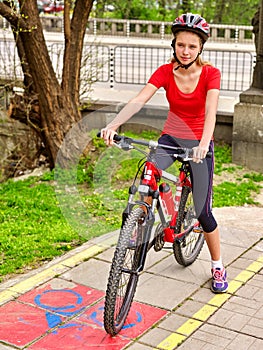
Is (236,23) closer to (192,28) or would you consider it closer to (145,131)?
(145,131)

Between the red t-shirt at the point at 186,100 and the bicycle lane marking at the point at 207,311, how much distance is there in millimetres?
1317

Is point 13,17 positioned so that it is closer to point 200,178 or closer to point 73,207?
point 73,207

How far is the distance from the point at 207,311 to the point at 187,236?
81cm

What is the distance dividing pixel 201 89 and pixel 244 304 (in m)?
1.73

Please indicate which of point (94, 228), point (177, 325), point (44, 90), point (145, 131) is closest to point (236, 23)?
point (145, 131)

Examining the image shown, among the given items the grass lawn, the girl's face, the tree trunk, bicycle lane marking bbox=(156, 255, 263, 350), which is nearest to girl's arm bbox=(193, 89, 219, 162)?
the girl's face

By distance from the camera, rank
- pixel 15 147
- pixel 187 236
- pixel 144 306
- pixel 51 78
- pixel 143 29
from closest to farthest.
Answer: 1. pixel 144 306
2. pixel 187 236
3. pixel 51 78
4. pixel 15 147
5. pixel 143 29

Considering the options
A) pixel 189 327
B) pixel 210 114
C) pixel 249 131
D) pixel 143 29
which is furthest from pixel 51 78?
pixel 143 29

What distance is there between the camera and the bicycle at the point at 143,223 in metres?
4.66

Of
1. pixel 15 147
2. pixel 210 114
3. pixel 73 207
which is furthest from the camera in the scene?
pixel 15 147

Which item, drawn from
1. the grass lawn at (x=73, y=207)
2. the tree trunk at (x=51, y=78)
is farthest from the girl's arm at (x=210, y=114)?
the tree trunk at (x=51, y=78)

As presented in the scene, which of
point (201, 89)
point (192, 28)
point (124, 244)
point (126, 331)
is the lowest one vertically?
point (126, 331)

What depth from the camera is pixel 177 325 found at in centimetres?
500

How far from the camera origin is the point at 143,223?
16.0ft
